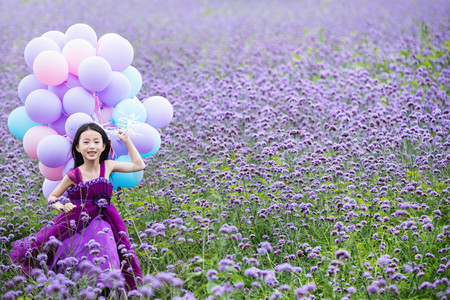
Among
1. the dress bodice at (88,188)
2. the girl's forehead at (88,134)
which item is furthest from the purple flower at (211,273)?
the girl's forehead at (88,134)

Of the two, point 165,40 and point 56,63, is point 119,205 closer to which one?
point 56,63

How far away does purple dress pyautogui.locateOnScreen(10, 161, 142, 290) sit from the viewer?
378 cm

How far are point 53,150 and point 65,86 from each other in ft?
2.14

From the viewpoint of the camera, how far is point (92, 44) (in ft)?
15.6

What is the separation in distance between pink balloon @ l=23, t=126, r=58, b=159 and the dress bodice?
1.53 feet

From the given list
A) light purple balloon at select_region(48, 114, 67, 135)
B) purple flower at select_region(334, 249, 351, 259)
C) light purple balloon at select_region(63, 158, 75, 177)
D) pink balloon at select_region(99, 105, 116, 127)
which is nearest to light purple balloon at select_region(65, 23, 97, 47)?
pink balloon at select_region(99, 105, 116, 127)

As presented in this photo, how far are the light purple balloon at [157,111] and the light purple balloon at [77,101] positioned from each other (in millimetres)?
543

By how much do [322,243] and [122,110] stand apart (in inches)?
79.7

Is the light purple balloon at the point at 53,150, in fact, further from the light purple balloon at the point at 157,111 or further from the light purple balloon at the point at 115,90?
the light purple balloon at the point at 157,111

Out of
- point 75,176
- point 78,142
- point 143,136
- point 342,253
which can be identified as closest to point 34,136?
point 78,142

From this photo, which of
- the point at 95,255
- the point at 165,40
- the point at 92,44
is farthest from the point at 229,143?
the point at 165,40

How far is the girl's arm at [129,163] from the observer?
4.21 metres

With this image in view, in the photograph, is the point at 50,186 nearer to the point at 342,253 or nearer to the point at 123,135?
the point at 123,135

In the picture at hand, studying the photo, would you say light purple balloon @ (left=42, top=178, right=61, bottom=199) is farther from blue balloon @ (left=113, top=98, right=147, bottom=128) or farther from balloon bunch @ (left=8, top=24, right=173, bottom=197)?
blue balloon @ (left=113, top=98, right=147, bottom=128)
